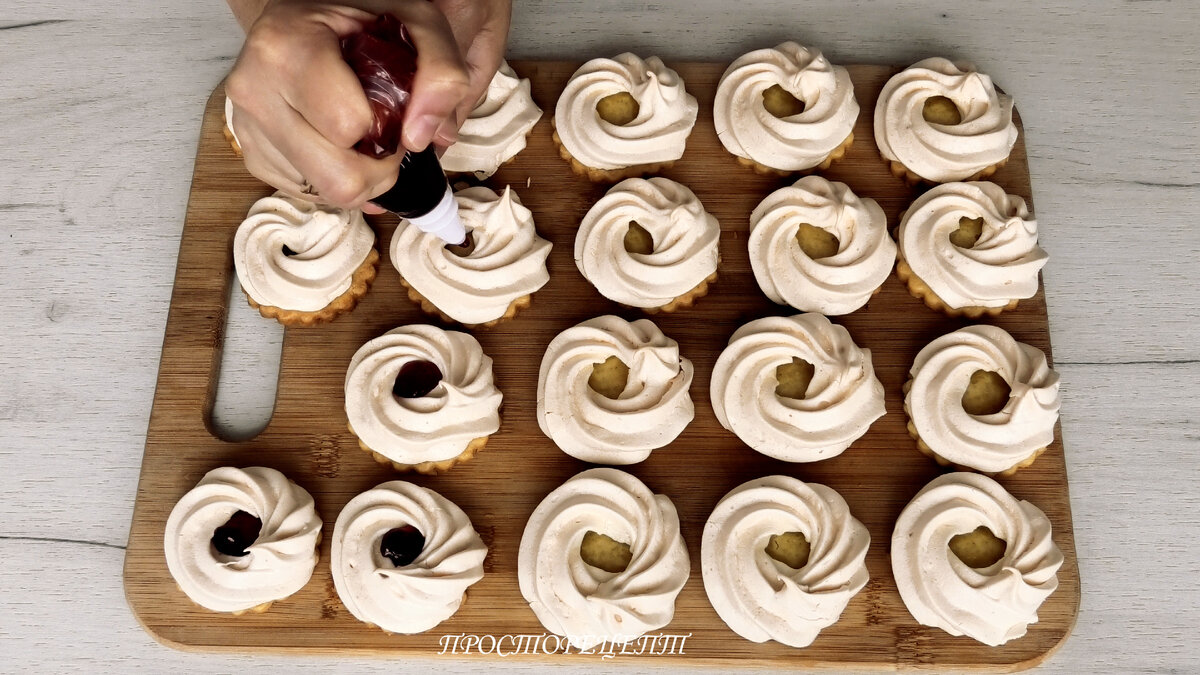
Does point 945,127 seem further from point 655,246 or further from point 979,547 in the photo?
point 979,547

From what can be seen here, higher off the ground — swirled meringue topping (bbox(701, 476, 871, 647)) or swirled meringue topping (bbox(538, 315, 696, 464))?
swirled meringue topping (bbox(538, 315, 696, 464))

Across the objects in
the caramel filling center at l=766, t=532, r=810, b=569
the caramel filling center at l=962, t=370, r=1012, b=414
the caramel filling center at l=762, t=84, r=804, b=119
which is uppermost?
the caramel filling center at l=762, t=84, r=804, b=119

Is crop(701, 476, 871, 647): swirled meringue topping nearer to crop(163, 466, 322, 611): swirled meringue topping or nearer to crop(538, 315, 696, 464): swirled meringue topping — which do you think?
crop(538, 315, 696, 464): swirled meringue topping

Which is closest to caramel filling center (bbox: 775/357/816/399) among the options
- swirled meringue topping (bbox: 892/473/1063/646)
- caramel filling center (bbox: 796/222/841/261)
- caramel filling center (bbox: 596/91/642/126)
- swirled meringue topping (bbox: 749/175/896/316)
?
swirled meringue topping (bbox: 749/175/896/316)

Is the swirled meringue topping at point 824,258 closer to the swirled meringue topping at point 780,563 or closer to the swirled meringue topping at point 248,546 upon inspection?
the swirled meringue topping at point 780,563

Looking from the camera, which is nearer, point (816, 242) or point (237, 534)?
point (237, 534)

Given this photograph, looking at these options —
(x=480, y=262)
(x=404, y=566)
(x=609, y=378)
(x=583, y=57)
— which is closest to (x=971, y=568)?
(x=609, y=378)
